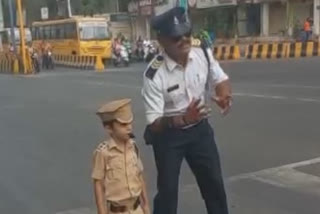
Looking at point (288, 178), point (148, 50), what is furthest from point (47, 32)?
point (288, 178)

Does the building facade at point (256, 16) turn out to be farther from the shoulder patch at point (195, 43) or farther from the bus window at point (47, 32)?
the shoulder patch at point (195, 43)

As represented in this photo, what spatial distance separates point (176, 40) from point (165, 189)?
1.01 metres

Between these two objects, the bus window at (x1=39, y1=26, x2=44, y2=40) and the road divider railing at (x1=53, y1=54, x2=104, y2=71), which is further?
the bus window at (x1=39, y1=26, x2=44, y2=40)

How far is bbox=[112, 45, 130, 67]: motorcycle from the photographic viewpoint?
35781mm

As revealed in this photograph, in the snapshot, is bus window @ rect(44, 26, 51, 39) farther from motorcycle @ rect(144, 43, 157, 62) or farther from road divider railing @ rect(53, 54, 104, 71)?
motorcycle @ rect(144, 43, 157, 62)

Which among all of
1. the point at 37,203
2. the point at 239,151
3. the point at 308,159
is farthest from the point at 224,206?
the point at 239,151

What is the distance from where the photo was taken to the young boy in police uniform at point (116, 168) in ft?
11.7

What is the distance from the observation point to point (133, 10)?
175ft

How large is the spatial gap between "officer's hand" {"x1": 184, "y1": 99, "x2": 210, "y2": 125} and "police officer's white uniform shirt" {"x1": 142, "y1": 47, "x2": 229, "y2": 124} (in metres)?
0.04

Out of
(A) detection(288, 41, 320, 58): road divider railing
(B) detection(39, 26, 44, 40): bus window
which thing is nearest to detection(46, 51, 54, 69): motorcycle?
(B) detection(39, 26, 44, 40): bus window

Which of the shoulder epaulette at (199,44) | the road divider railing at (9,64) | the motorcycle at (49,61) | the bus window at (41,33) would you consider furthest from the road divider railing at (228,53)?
the shoulder epaulette at (199,44)

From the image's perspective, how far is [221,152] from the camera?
830 cm

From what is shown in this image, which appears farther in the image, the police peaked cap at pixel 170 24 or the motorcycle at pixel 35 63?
the motorcycle at pixel 35 63

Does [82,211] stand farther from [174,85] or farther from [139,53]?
[139,53]
